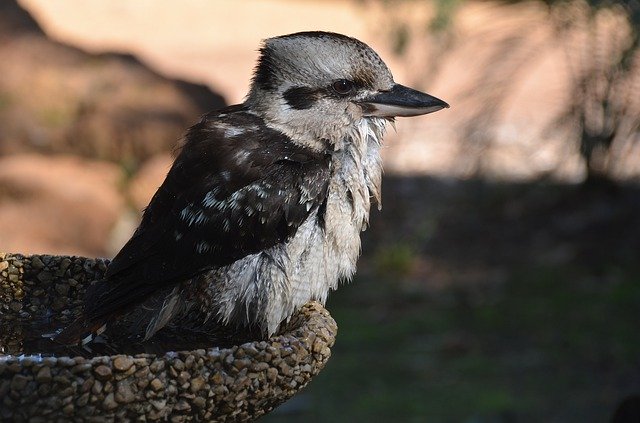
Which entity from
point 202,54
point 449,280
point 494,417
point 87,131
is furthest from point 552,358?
point 202,54

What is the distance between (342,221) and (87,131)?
17.4 feet

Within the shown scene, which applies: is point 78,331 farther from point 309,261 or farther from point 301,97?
point 301,97

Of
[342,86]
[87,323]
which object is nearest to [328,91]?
[342,86]

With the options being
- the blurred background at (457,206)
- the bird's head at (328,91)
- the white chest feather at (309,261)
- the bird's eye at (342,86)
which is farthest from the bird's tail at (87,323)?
the blurred background at (457,206)

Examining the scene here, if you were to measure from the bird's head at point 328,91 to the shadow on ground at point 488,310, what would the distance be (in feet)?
9.89

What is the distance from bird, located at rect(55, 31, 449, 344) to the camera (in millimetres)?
3072

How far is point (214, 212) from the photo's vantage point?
3129 mm

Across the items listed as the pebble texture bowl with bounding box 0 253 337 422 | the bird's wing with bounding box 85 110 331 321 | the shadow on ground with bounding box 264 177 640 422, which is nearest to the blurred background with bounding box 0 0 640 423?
the shadow on ground with bounding box 264 177 640 422

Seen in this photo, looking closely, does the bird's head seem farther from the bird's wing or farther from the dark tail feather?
the dark tail feather

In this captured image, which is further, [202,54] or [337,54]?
[202,54]

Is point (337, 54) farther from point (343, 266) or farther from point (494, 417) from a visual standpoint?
point (494, 417)

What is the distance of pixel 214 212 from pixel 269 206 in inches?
6.0

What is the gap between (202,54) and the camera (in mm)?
14398

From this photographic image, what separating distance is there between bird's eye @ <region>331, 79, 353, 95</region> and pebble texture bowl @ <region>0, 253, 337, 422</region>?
0.72 metres
